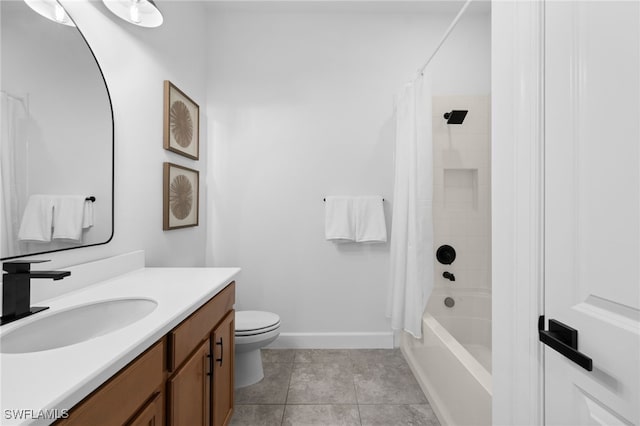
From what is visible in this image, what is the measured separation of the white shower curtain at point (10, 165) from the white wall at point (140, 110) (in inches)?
6.8

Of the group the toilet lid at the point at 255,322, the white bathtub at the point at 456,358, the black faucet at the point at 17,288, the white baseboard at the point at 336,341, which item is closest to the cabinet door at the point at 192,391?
the black faucet at the point at 17,288

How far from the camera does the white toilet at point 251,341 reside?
1768 mm

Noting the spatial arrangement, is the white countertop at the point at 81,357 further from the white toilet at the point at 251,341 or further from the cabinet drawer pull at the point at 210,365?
the white toilet at the point at 251,341

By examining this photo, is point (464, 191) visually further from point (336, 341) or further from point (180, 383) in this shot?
point (180, 383)

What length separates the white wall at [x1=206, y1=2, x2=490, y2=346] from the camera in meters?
2.42

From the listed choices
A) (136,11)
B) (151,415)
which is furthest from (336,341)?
(136,11)

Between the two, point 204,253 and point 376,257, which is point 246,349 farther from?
point 376,257

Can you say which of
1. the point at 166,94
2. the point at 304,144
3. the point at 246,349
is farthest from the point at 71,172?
the point at 304,144

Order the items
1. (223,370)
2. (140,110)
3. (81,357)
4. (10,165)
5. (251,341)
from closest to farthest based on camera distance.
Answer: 1. (81,357)
2. (10,165)
3. (223,370)
4. (140,110)
5. (251,341)

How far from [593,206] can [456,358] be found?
3.40 feet

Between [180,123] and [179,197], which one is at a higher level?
[180,123]

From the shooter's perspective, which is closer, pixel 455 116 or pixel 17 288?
pixel 17 288

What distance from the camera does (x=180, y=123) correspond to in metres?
1.96

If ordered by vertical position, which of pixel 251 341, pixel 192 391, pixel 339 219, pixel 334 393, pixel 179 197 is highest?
pixel 179 197
